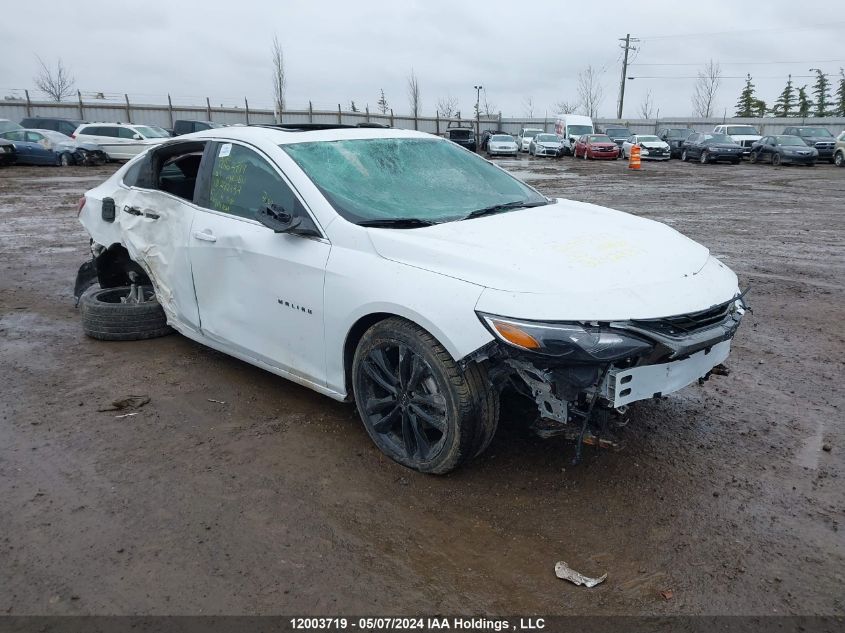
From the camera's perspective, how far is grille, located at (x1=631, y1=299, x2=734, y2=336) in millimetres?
2959

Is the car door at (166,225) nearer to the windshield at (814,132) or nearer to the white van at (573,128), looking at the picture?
the windshield at (814,132)

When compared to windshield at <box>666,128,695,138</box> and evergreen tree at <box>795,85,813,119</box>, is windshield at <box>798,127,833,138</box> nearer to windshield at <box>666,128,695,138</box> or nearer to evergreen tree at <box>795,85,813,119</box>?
windshield at <box>666,128,695,138</box>

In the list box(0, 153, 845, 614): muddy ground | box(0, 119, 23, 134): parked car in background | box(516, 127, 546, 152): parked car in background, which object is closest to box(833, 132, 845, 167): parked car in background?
box(516, 127, 546, 152): parked car in background

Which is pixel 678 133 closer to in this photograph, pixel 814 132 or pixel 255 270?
pixel 814 132

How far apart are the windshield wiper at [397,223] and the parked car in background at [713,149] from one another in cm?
3093

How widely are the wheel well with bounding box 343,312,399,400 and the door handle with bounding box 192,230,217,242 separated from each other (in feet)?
4.16

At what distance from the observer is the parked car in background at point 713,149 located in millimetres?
30534

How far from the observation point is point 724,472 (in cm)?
346

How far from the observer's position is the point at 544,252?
3236 millimetres

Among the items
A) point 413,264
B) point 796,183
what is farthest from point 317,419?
point 796,183

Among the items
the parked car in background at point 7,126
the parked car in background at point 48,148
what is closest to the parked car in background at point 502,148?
the parked car in background at point 48,148

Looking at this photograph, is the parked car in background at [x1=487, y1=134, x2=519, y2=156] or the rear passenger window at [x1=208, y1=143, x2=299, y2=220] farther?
the parked car in background at [x1=487, y1=134, x2=519, y2=156]

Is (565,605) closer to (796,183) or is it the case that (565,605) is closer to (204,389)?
(204,389)

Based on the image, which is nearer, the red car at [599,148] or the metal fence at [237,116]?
the red car at [599,148]
